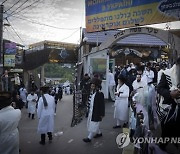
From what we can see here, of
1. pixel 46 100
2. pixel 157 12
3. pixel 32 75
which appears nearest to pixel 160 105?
pixel 46 100

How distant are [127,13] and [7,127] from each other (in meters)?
7.58

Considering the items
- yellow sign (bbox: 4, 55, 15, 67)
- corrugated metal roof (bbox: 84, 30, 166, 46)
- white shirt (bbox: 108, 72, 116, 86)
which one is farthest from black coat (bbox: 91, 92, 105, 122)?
yellow sign (bbox: 4, 55, 15, 67)

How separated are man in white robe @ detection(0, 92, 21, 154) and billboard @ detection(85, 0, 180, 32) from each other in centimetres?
681

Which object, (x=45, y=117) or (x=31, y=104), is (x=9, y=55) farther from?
(x=45, y=117)

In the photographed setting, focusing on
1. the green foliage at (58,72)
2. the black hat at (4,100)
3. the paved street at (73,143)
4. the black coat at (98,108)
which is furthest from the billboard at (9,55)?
the green foliage at (58,72)

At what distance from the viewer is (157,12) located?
9914 millimetres

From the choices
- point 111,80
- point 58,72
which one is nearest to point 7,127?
point 111,80

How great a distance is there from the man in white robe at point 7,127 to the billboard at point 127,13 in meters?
6.81

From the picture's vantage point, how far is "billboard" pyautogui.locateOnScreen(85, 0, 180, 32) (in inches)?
378

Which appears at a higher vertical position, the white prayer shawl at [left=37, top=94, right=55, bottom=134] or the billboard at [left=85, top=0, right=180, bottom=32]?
the billboard at [left=85, top=0, right=180, bottom=32]

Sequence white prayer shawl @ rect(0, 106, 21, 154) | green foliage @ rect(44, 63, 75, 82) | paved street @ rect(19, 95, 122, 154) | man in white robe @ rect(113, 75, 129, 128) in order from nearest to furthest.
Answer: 1. white prayer shawl @ rect(0, 106, 21, 154)
2. paved street @ rect(19, 95, 122, 154)
3. man in white robe @ rect(113, 75, 129, 128)
4. green foliage @ rect(44, 63, 75, 82)

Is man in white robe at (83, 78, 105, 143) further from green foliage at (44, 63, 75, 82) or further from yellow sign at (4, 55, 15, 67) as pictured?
green foliage at (44, 63, 75, 82)

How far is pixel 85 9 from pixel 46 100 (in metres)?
5.94

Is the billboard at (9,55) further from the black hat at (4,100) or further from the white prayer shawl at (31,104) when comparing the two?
the black hat at (4,100)
